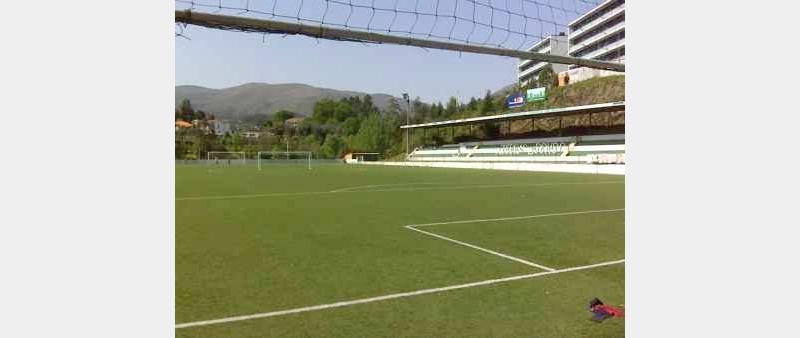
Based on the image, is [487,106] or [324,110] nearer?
[487,106]

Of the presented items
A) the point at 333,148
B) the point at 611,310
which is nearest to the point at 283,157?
the point at 333,148

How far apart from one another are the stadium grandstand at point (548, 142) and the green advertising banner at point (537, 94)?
5.28 m

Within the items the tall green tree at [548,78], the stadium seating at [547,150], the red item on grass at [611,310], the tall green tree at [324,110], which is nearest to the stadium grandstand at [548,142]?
the stadium seating at [547,150]

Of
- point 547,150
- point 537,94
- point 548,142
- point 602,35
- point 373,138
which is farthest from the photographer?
point 373,138

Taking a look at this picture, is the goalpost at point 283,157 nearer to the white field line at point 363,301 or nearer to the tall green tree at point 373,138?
the tall green tree at point 373,138

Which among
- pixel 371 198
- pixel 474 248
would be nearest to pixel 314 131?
pixel 371 198

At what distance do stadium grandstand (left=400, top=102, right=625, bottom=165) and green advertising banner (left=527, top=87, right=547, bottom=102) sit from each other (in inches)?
208

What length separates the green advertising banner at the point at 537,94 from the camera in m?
71.5

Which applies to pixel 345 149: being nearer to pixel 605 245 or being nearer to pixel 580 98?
pixel 580 98

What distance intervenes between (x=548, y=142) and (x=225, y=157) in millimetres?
49863

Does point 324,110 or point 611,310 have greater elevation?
point 324,110

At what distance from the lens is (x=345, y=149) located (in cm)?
9794

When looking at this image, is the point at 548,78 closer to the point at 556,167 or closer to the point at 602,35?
the point at 556,167

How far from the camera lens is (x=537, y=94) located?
72438 mm
